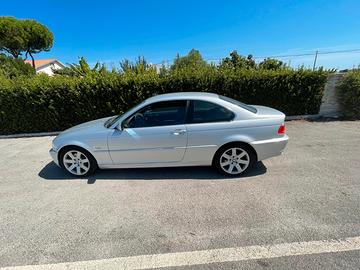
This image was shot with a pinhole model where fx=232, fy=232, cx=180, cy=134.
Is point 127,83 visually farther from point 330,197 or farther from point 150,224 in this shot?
point 330,197

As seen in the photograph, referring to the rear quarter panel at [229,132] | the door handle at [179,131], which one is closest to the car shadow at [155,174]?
the rear quarter panel at [229,132]

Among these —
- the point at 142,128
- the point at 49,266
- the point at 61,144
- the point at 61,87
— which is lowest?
the point at 49,266

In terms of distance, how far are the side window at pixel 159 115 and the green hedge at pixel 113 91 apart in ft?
12.4

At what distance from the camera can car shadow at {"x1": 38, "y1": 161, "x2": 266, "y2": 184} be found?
4.13 meters

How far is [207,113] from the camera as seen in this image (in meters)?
4.00

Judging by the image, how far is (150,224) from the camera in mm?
2902

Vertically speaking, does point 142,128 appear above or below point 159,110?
below

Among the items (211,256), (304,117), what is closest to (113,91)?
(211,256)

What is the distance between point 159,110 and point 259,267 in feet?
9.11

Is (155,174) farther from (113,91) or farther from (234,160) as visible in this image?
(113,91)

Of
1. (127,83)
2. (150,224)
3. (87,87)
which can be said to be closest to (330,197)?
(150,224)

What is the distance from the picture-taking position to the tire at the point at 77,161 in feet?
13.8

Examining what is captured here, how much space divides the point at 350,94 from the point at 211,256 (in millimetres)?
7962

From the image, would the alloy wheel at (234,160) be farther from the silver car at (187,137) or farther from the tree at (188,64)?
the tree at (188,64)
